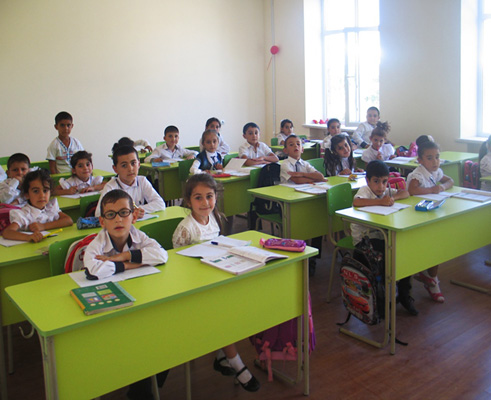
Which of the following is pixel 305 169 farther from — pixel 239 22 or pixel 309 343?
pixel 239 22

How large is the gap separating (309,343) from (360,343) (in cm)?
54

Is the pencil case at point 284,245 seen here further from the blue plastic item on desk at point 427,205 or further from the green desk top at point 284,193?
the green desk top at point 284,193

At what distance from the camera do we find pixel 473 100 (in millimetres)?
6641

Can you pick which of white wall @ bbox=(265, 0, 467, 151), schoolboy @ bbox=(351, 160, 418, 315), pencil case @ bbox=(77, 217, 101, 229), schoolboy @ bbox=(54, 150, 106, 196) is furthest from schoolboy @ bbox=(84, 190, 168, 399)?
white wall @ bbox=(265, 0, 467, 151)

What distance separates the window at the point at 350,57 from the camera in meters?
8.18

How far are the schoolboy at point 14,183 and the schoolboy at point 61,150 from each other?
109 cm

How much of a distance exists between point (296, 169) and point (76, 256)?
8.49 feet

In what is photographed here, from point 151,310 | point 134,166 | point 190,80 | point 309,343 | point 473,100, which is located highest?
point 190,80

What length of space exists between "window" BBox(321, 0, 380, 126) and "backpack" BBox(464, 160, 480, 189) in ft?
10.5

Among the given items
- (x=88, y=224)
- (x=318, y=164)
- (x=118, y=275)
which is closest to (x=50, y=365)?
(x=118, y=275)

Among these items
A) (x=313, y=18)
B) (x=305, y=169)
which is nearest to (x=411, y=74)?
(x=313, y=18)

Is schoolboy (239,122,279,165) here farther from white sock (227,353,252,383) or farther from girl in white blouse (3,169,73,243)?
white sock (227,353,252,383)

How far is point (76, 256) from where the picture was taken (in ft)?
7.79

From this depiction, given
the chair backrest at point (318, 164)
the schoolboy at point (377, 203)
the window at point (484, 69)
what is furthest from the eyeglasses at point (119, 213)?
the window at point (484, 69)
